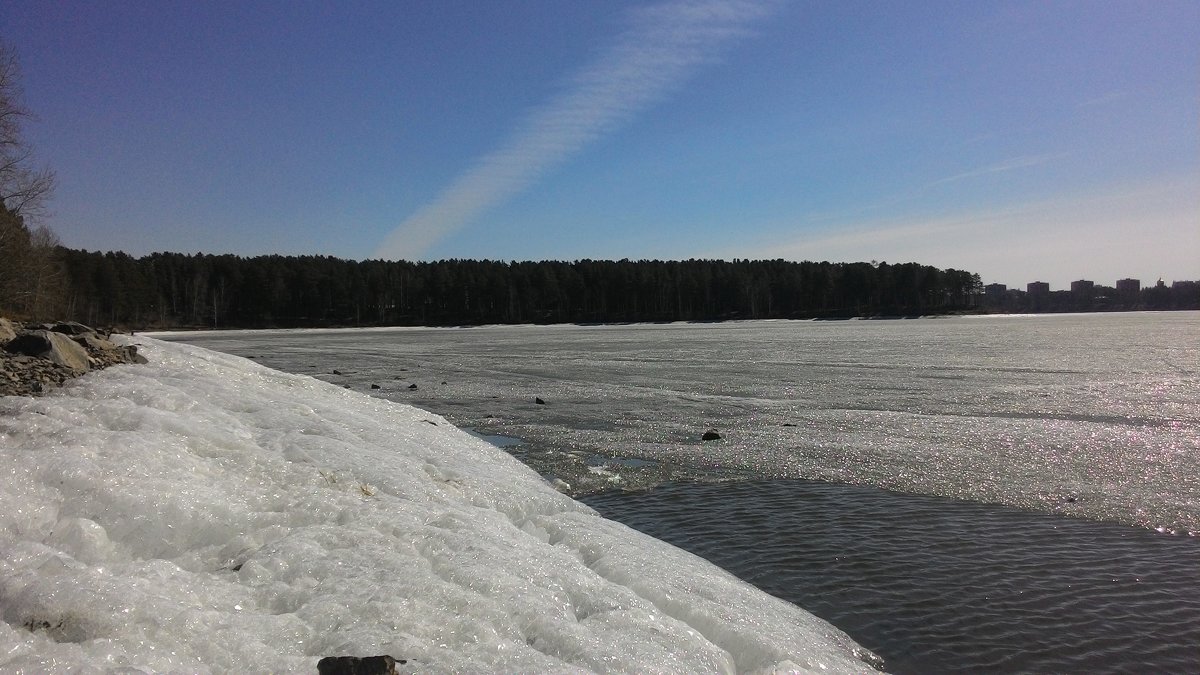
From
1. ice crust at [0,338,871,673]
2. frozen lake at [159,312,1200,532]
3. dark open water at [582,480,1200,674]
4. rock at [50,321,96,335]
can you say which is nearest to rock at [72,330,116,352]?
rock at [50,321,96,335]

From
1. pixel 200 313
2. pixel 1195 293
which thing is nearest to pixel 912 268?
pixel 1195 293


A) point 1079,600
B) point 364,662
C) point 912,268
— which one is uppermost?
point 912,268

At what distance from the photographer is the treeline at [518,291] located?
429 feet

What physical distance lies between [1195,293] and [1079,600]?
225190mm

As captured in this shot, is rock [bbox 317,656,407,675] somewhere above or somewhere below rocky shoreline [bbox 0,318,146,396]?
below

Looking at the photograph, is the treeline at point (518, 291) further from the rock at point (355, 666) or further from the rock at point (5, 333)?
the rock at point (355, 666)

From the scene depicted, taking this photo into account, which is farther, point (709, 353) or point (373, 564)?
point (709, 353)

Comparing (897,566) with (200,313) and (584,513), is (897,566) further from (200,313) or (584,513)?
(200,313)

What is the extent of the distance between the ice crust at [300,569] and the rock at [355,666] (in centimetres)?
15

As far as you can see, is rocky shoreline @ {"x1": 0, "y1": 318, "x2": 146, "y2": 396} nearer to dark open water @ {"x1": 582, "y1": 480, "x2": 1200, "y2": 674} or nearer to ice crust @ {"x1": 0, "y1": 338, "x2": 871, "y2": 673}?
ice crust @ {"x1": 0, "y1": 338, "x2": 871, "y2": 673}

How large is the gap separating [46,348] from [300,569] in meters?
6.90

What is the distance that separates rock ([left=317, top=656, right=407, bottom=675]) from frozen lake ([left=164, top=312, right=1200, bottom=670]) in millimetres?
4257

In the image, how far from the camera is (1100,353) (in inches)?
1410

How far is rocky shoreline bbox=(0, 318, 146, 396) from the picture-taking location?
322 inches
